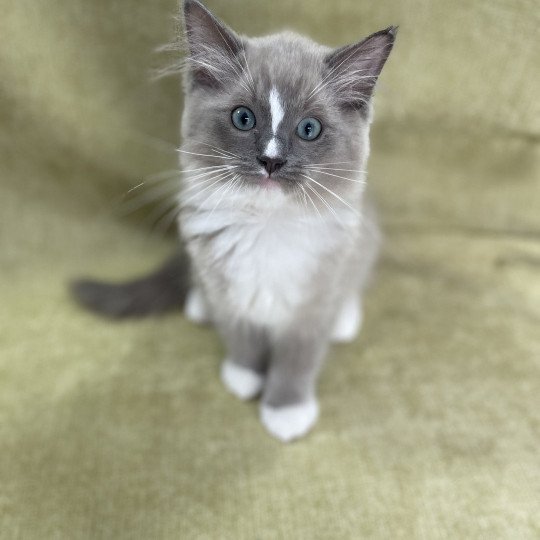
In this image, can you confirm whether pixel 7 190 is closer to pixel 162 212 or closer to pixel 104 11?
pixel 162 212

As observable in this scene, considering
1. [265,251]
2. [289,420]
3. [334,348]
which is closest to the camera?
[265,251]

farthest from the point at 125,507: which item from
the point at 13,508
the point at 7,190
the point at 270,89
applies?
the point at 7,190

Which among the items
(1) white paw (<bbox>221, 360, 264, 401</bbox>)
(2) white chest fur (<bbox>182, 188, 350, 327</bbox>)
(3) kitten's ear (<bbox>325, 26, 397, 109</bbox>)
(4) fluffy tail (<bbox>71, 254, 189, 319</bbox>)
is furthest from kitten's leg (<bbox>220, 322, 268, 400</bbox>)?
(3) kitten's ear (<bbox>325, 26, 397, 109</bbox>)

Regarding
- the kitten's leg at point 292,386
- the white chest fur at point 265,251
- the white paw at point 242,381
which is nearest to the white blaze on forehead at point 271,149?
the white chest fur at point 265,251

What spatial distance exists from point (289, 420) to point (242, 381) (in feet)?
0.52

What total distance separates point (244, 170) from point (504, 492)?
0.84 metres

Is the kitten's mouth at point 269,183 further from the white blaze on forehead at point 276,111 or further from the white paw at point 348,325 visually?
the white paw at point 348,325

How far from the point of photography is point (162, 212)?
5.63 feet

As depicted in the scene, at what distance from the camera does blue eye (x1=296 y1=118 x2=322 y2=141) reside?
3.17 feet

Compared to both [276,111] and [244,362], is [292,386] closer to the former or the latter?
[244,362]

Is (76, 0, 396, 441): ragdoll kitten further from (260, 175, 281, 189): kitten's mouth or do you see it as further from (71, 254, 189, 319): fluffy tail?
(71, 254, 189, 319): fluffy tail

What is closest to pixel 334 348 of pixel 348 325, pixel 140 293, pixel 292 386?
pixel 348 325

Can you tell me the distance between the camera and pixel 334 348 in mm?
1454

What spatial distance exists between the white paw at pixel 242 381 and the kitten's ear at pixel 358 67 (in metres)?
0.68
